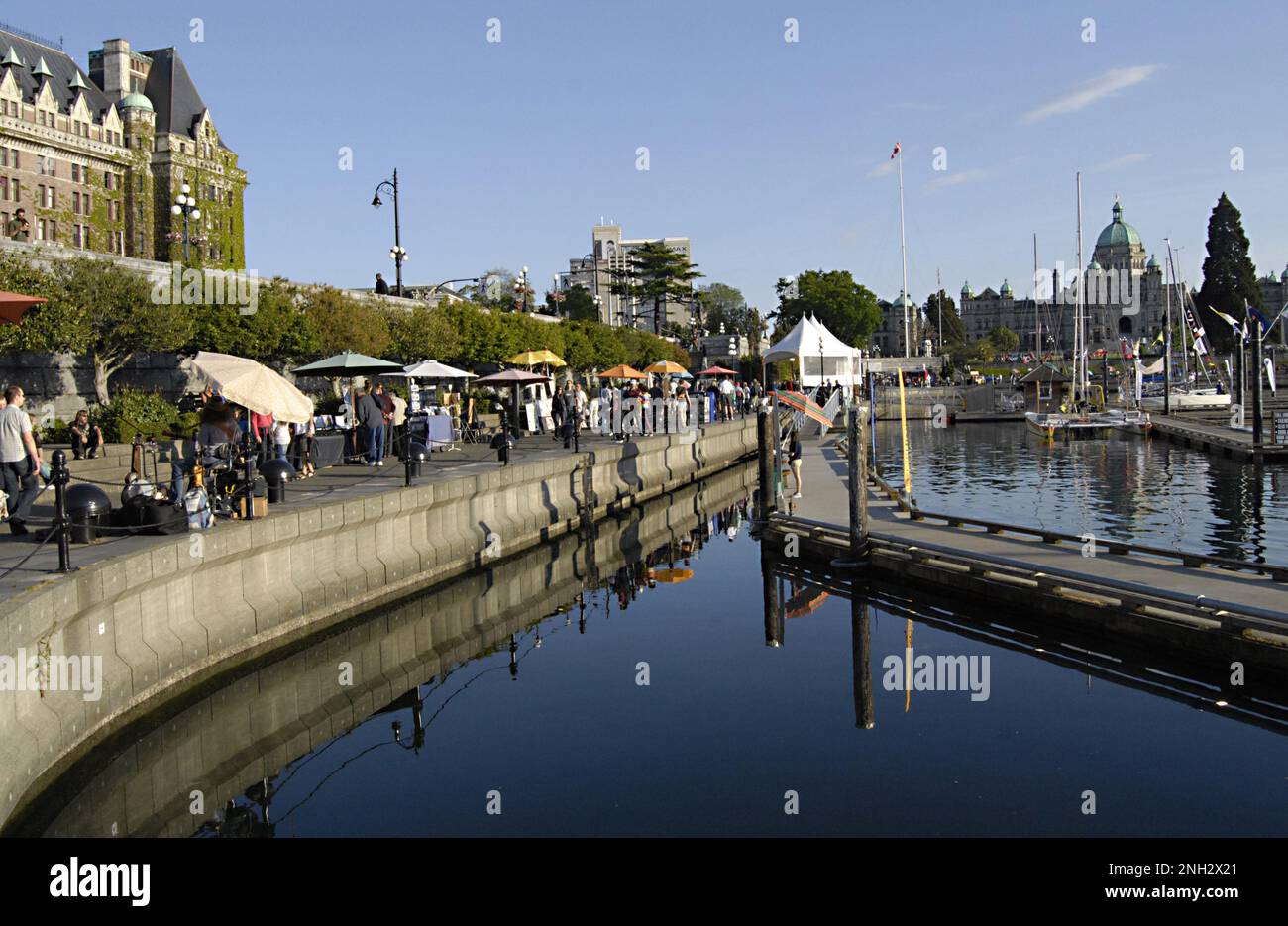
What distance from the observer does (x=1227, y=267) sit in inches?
5468

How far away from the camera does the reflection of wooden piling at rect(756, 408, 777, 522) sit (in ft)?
82.0

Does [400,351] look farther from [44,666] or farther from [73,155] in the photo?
[73,155]

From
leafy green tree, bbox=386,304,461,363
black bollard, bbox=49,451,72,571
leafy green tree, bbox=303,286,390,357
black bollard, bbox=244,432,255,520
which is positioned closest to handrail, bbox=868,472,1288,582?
black bollard, bbox=244,432,255,520

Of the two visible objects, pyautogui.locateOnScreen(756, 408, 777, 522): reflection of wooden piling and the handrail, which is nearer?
the handrail

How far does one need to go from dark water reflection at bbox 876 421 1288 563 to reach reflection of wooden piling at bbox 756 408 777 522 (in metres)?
7.41

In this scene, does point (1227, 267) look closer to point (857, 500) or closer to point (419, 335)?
point (419, 335)

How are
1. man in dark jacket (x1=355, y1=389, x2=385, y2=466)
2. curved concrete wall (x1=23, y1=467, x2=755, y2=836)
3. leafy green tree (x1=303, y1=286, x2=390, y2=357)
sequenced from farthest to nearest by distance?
leafy green tree (x1=303, y1=286, x2=390, y2=357) < man in dark jacket (x1=355, y1=389, x2=385, y2=466) < curved concrete wall (x1=23, y1=467, x2=755, y2=836)

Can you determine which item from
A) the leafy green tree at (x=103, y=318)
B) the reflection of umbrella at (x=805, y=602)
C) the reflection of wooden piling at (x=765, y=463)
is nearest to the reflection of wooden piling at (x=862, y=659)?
the reflection of umbrella at (x=805, y=602)

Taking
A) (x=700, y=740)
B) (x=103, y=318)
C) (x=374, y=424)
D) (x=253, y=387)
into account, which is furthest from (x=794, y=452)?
(x=103, y=318)

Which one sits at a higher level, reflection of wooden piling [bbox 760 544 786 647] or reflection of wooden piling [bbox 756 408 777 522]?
reflection of wooden piling [bbox 756 408 777 522]

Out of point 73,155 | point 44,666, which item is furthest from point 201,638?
point 73,155

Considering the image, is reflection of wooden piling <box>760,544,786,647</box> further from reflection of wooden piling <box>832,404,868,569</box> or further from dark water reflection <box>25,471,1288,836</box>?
reflection of wooden piling <box>832,404,868,569</box>

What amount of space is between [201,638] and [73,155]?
70.4 metres

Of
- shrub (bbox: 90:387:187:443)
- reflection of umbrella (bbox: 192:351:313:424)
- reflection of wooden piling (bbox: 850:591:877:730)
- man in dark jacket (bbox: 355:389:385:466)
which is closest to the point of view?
reflection of wooden piling (bbox: 850:591:877:730)
